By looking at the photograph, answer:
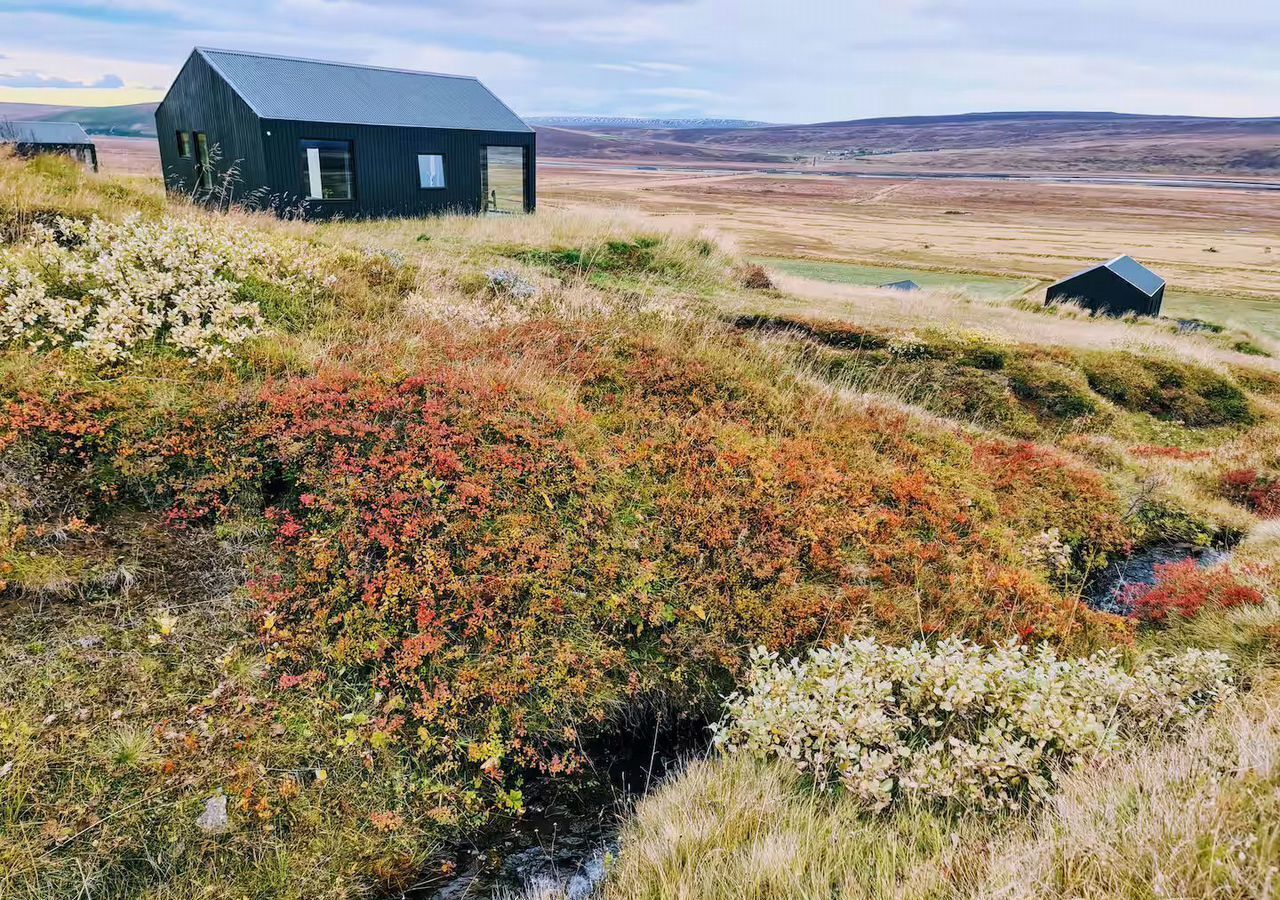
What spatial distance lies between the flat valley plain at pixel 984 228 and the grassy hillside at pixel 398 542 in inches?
696

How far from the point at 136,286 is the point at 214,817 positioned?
6.78 metres

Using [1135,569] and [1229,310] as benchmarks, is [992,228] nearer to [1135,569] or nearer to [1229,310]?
[1229,310]

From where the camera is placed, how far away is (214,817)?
4398 mm

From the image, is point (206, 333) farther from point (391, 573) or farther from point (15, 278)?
point (391, 573)

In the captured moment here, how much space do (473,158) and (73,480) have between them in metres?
23.7

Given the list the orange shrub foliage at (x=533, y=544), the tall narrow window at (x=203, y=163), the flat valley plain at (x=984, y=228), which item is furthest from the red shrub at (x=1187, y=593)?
the tall narrow window at (x=203, y=163)

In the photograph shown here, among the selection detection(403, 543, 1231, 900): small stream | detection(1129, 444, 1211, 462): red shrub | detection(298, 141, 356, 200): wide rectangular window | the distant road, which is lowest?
detection(403, 543, 1231, 900): small stream

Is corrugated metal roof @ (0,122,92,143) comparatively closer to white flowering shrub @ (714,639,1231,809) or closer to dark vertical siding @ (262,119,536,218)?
dark vertical siding @ (262,119,536,218)

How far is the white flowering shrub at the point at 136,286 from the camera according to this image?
769cm

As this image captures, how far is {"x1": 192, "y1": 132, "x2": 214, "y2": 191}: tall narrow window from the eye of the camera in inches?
976

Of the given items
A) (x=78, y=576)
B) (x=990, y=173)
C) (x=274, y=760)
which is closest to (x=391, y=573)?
(x=274, y=760)

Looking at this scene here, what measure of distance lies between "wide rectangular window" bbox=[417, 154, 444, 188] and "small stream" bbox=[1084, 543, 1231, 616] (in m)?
24.7

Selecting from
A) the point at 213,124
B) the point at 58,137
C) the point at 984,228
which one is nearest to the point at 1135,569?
the point at 213,124

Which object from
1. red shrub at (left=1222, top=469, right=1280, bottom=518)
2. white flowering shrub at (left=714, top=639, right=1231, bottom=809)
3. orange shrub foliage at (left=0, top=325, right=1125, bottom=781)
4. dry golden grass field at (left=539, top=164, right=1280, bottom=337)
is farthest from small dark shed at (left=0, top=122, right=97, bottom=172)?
red shrub at (left=1222, top=469, right=1280, bottom=518)
